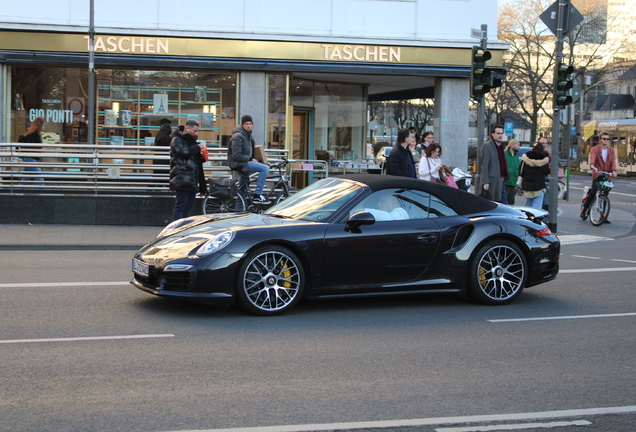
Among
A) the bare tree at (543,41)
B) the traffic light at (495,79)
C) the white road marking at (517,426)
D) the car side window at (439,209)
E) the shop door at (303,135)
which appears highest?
the bare tree at (543,41)

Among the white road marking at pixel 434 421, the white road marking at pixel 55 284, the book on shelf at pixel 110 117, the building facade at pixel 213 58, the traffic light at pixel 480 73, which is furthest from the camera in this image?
the book on shelf at pixel 110 117

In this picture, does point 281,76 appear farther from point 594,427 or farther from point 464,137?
point 594,427

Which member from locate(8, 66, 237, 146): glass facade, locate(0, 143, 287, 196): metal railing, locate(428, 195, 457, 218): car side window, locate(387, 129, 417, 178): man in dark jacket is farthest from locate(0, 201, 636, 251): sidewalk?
locate(428, 195, 457, 218): car side window

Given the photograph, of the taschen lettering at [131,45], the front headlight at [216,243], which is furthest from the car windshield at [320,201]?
the taschen lettering at [131,45]

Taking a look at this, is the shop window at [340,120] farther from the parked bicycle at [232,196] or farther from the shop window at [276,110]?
the parked bicycle at [232,196]

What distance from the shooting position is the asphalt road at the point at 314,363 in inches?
175

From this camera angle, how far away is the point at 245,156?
14.3 metres

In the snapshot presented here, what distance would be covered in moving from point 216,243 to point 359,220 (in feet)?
4.51

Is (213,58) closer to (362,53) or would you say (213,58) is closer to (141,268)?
(362,53)

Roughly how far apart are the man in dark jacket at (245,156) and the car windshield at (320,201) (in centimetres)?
613

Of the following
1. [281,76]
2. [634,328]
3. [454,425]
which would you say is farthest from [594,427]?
[281,76]

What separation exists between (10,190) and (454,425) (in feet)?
40.4

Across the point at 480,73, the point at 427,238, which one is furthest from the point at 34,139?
the point at 427,238

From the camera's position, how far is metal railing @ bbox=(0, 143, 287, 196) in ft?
47.9
